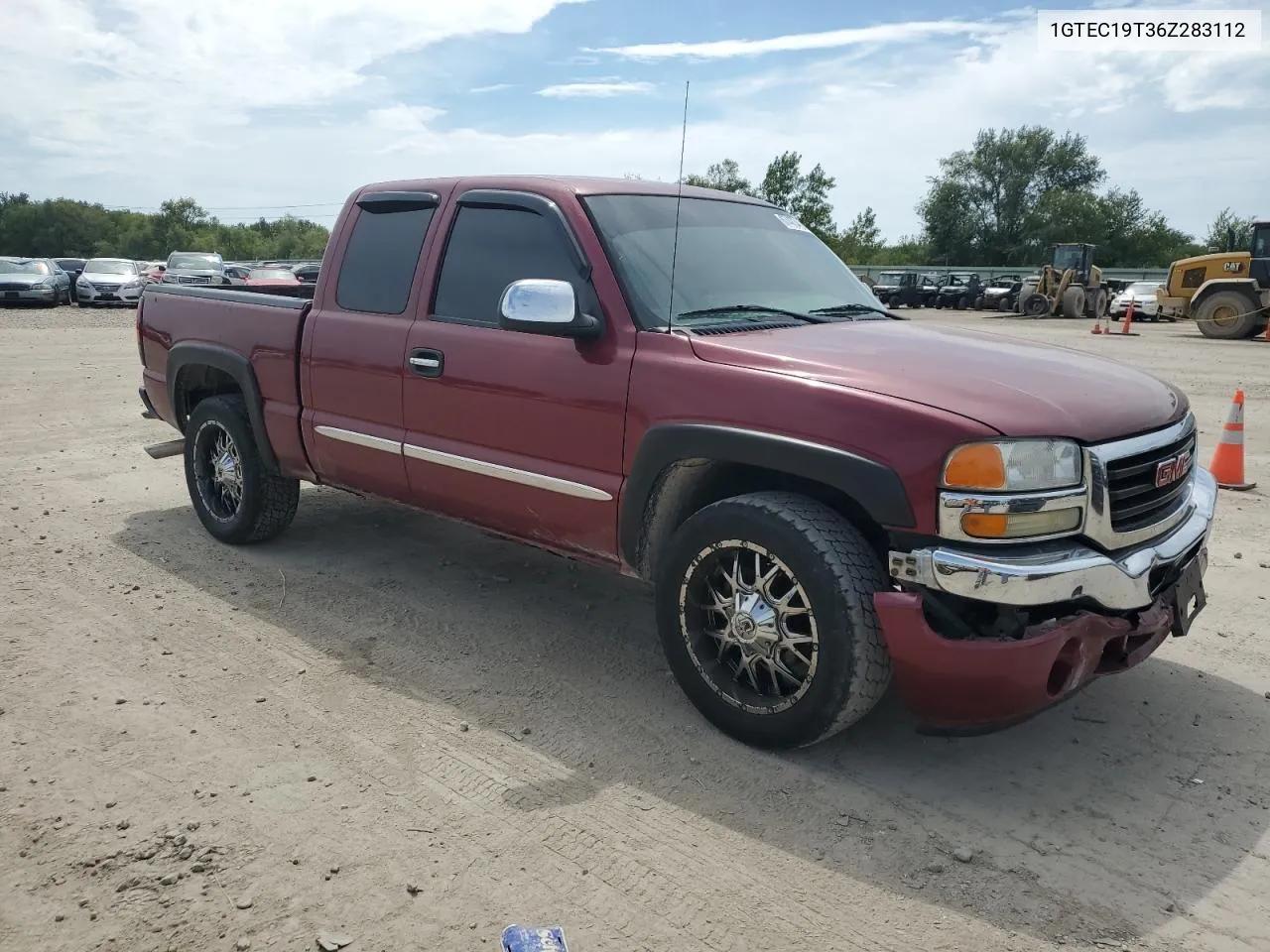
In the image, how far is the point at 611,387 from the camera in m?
3.58

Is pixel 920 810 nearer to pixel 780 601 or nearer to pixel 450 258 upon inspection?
pixel 780 601

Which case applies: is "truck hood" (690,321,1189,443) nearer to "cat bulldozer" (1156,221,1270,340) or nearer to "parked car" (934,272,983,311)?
"cat bulldozer" (1156,221,1270,340)

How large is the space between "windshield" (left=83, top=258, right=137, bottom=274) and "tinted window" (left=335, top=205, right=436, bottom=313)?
26.7m

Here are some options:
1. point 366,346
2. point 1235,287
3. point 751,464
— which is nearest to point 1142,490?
point 751,464

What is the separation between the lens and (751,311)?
150 inches

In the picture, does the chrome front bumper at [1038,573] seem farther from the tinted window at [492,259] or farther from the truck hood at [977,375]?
the tinted window at [492,259]

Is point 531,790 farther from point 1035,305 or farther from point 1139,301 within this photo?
point 1035,305

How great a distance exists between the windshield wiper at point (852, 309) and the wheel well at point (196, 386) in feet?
11.0

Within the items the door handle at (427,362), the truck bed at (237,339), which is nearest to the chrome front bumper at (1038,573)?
the door handle at (427,362)

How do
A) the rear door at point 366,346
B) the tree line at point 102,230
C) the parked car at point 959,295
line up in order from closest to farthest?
the rear door at point 366,346 → the parked car at point 959,295 → the tree line at point 102,230

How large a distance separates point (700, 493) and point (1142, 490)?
1.43 m

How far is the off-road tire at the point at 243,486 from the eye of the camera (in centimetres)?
528

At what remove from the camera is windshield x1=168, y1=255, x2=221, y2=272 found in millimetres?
26681

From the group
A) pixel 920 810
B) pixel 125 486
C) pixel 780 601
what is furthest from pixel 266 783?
pixel 125 486
